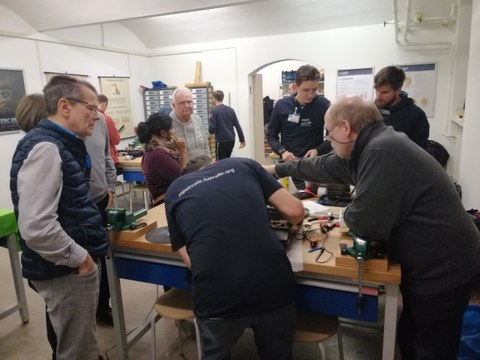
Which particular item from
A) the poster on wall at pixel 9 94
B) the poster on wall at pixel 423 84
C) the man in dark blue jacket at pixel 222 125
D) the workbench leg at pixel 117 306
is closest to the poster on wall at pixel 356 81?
the poster on wall at pixel 423 84

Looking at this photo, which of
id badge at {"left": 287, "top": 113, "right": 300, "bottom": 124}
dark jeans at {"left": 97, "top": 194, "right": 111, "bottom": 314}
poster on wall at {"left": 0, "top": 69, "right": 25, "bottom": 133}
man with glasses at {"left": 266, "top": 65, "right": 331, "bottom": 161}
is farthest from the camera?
poster on wall at {"left": 0, "top": 69, "right": 25, "bottom": 133}

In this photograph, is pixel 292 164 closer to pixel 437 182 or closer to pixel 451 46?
pixel 437 182

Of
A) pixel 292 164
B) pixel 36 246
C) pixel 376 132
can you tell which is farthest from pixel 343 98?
pixel 36 246

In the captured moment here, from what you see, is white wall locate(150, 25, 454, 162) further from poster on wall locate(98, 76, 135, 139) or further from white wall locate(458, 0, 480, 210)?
white wall locate(458, 0, 480, 210)

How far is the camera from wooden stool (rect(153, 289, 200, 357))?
5.82 feet

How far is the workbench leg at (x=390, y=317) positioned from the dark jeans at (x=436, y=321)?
69 mm

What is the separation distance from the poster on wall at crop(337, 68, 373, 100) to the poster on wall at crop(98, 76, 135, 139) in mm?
3770

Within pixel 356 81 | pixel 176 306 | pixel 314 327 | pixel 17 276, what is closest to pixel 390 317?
pixel 314 327

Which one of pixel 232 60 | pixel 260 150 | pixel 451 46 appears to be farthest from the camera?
pixel 260 150

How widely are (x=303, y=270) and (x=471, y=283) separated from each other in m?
0.61

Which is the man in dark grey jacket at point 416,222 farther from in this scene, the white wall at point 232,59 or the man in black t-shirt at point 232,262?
the white wall at point 232,59

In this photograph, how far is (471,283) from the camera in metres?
1.33

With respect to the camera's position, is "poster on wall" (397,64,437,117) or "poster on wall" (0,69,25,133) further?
"poster on wall" (397,64,437,117)

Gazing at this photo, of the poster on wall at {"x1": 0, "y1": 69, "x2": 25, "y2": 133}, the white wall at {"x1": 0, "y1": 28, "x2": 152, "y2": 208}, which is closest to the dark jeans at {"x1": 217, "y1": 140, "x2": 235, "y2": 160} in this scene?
the white wall at {"x1": 0, "y1": 28, "x2": 152, "y2": 208}
